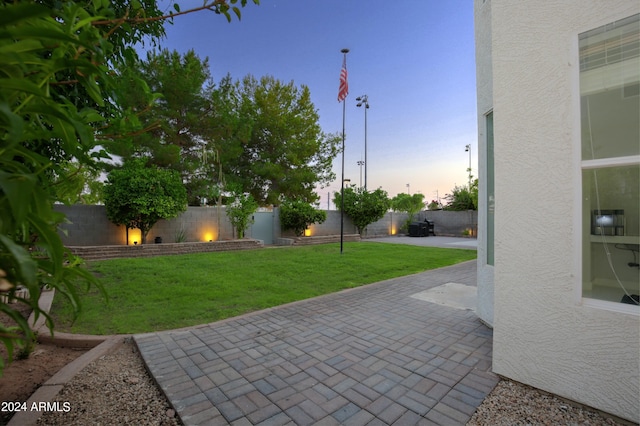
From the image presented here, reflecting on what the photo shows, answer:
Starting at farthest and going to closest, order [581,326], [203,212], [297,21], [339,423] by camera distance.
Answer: [203,212]
[297,21]
[581,326]
[339,423]

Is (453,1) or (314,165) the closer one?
(453,1)

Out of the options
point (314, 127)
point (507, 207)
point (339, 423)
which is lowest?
point (339, 423)

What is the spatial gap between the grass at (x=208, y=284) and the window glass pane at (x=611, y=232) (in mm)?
3933

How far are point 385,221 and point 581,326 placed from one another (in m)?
19.5

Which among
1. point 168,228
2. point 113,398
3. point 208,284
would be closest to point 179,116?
point 168,228

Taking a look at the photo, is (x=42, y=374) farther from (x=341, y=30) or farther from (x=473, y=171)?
(x=473, y=171)

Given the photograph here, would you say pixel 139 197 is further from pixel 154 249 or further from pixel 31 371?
pixel 31 371

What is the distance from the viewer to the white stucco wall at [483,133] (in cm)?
364

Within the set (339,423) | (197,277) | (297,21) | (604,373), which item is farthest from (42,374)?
(297,21)

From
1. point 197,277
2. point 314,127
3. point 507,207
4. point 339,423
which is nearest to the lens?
point 339,423

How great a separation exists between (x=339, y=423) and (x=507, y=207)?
2.24m

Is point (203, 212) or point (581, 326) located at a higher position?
point (203, 212)

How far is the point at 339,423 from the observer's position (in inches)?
80.3

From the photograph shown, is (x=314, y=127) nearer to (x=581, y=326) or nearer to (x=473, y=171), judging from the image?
(x=473, y=171)
